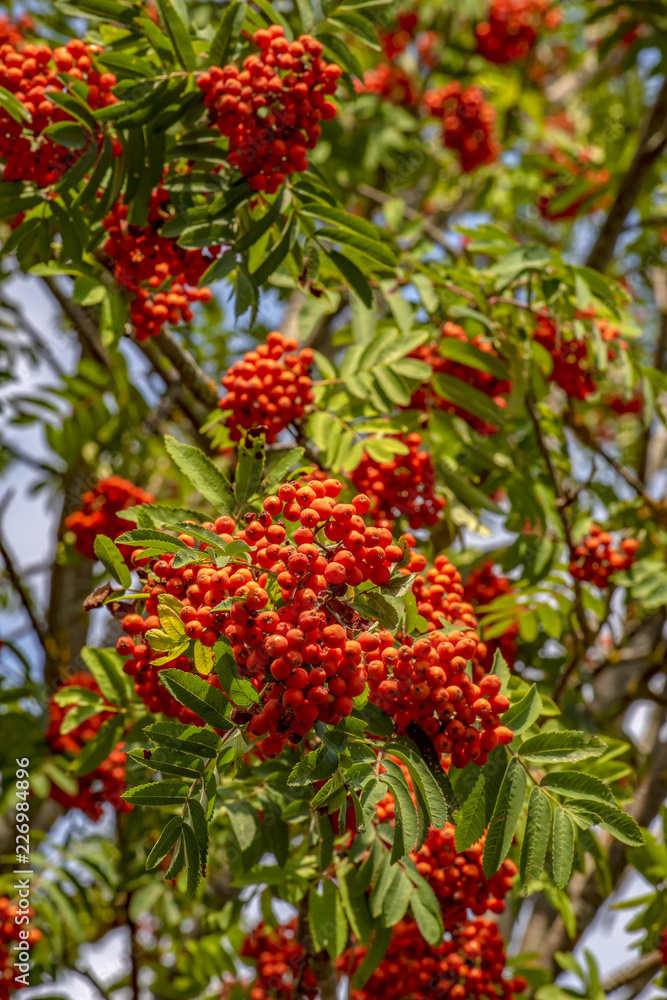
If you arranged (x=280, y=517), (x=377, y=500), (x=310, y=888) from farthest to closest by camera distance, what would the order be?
(x=377, y=500) < (x=310, y=888) < (x=280, y=517)

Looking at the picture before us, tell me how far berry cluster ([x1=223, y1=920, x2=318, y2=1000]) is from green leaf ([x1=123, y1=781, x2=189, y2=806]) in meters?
1.56

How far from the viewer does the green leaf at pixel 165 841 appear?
71.9 inches

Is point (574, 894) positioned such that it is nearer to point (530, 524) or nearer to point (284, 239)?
point (530, 524)

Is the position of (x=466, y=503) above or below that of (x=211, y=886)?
above

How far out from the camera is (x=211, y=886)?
428 cm

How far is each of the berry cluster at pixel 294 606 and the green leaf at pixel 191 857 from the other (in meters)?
0.24

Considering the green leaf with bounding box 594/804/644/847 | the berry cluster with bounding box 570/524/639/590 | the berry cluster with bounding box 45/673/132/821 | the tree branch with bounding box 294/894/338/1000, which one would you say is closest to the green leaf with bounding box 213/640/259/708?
the green leaf with bounding box 594/804/644/847

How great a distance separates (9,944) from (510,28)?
715 centimetres

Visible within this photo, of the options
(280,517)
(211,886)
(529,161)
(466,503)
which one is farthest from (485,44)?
(211,886)

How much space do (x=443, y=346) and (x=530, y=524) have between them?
89 cm

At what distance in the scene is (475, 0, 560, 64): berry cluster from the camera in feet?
22.1

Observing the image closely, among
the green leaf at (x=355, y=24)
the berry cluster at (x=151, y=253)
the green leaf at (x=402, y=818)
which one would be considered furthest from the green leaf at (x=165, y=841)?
the green leaf at (x=355, y=24)

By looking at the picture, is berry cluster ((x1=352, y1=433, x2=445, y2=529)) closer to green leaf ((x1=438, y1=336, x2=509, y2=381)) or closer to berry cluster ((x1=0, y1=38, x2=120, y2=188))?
green leaf ((x1=438, y1=336, x2=509, y2=381))

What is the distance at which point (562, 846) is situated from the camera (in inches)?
80.4
